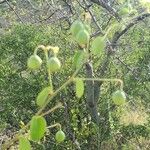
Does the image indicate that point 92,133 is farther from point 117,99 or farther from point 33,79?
point 117,99

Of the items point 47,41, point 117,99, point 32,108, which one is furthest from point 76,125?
point 117,99

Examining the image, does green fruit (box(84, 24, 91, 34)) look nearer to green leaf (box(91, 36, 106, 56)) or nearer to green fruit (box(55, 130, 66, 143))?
green leaf (box(91, 36, 106, 56))

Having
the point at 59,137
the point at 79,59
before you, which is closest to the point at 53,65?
the point at 79,59

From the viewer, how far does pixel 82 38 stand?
859 mm

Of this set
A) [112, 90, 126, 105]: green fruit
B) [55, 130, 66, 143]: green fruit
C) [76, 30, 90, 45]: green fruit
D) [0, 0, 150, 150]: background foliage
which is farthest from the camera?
[0, 0, 150, 150]: background foliage

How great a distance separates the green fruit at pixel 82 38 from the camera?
33.5 inches

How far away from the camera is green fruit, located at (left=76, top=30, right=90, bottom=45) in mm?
852

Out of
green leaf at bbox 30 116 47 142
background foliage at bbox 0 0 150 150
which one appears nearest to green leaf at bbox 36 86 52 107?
green leaf at bbox 30 116 47 142

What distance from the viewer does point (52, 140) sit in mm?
5922

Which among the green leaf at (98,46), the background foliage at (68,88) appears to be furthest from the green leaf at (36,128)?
the background foliage at (68,88)

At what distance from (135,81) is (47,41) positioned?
4.42 ft

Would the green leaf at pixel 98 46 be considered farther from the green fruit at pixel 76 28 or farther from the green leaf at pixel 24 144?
the green leaf at pixel 24 144

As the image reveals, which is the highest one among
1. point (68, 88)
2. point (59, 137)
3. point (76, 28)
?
point (76, 28)

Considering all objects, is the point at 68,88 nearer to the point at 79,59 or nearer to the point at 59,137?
the point at 59,137
